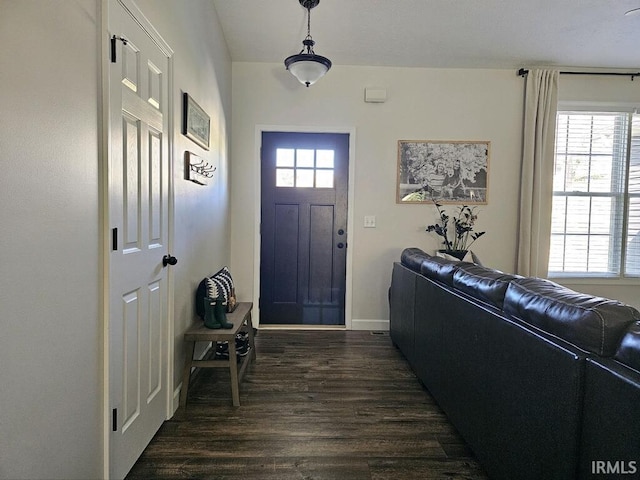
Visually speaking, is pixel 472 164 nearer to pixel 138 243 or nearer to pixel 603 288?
pixel 603 288

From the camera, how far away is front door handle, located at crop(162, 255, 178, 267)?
2.07 metres

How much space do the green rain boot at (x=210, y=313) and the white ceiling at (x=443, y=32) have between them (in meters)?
2.31

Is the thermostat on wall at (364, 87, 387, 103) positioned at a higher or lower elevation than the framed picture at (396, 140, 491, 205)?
higher

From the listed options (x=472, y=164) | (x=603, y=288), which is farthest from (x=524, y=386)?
(x=603, y=288)

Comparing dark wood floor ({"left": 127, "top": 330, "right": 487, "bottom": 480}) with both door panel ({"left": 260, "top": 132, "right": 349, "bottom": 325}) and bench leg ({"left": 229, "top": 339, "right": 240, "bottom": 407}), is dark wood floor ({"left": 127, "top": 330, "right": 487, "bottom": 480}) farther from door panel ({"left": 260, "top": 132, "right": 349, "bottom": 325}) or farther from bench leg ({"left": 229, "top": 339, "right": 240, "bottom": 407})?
door panel ({"left": 260, "top": 132, "right": 349, "bottom": 325})

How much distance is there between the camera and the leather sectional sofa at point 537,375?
1.00 m

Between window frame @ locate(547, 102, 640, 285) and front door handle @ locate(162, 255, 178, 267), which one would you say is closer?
front door handle @ locate(162, 255, 178, 267)

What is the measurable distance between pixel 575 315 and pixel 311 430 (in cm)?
150

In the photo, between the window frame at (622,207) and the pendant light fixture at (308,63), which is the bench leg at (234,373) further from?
the window frame at (622,207)

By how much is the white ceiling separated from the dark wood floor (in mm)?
2859

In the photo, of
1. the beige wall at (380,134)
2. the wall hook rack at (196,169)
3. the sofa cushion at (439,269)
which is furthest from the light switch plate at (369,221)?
the wall hook rack at (196,169)

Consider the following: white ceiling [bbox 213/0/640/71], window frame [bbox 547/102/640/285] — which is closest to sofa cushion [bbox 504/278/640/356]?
white ceiling [bbox 213/0/640/71]

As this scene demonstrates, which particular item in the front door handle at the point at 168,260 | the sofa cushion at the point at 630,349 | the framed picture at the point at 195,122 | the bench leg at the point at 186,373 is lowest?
the bench leg at the point at 186,373

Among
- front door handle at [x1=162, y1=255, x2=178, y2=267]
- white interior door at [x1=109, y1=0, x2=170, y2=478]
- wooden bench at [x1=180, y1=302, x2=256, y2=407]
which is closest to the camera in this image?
white interior door at [x1=109, y1=0, x2=170, y2=478]
